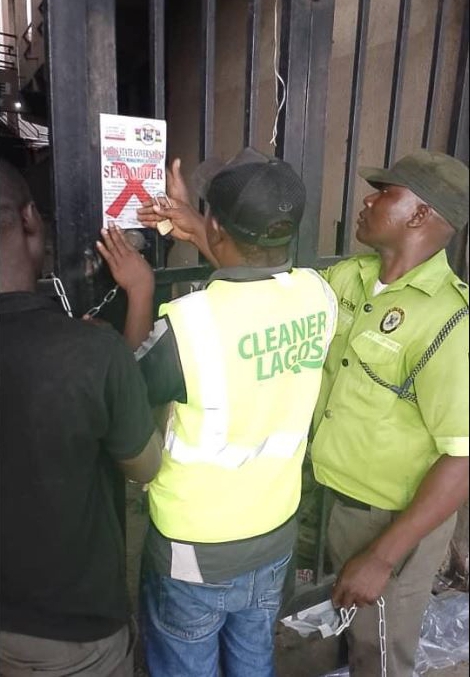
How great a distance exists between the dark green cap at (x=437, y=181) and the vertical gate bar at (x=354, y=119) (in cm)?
46

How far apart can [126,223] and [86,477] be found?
72 centimetres

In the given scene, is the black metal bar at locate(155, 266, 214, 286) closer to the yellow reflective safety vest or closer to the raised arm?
the raised arm

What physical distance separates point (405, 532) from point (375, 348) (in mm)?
480

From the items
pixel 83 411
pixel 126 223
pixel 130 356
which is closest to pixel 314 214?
pixel 126 223

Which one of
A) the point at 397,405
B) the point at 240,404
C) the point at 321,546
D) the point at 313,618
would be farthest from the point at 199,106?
the point at 313,618

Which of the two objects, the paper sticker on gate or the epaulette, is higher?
the paper sticker on gate

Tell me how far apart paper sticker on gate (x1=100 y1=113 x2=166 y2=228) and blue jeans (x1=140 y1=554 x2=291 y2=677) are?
1002 millimetres

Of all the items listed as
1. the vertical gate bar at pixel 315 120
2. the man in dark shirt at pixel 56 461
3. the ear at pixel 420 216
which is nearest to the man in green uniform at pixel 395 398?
the ear at pixel 420 216

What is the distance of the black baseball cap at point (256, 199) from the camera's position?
3.99 ft

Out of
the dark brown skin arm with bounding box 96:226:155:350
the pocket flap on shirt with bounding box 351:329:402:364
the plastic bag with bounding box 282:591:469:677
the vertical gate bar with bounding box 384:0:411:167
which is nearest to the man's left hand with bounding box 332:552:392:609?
the plastic bag with bounding box 282:591:469:677

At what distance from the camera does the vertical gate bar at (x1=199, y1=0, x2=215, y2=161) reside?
1.55 meters

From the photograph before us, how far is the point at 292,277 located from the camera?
1358 mm

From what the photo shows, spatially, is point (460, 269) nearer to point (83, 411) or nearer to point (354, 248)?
point (354, 248)

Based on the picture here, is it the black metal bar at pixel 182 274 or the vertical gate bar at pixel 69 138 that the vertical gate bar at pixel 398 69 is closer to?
the black metal bar at pixel 182 274
